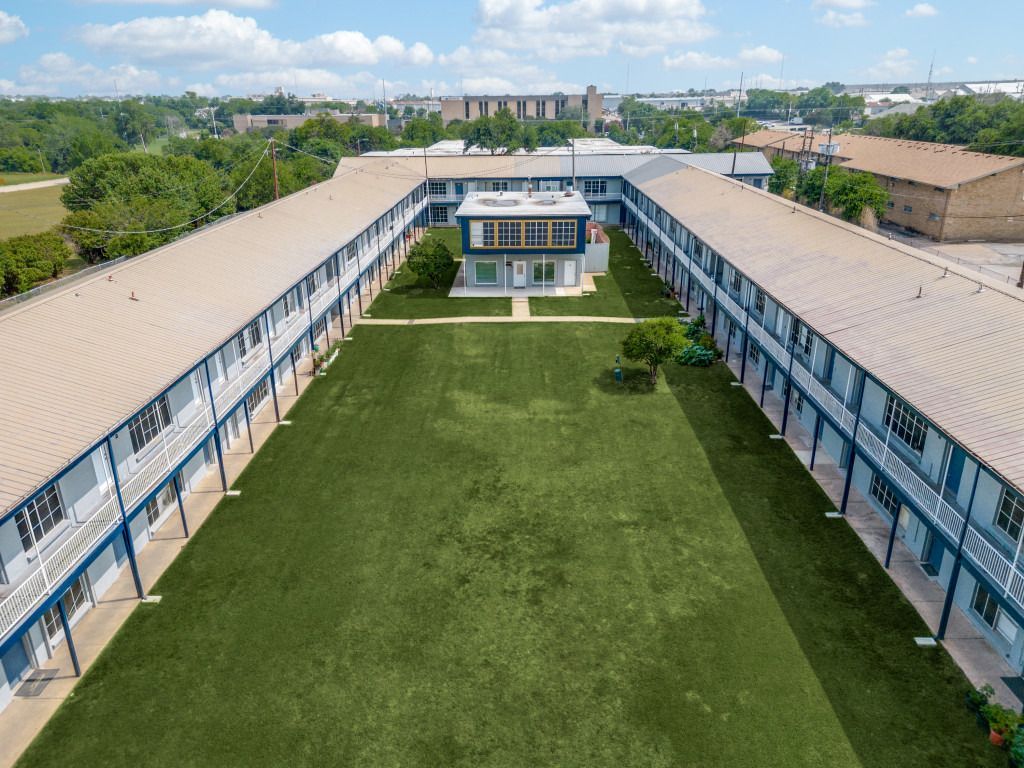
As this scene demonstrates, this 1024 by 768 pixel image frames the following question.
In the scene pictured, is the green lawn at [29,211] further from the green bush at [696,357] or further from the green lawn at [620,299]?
the green bush at [696,357]

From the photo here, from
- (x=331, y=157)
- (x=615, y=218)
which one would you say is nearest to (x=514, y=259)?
(x=615, y=218)

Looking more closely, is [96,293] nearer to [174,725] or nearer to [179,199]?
[174,725]

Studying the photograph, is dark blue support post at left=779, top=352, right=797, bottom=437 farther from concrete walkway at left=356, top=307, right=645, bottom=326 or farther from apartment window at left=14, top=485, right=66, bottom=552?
apartment window at left=14, top=485, right=66, bottom=552

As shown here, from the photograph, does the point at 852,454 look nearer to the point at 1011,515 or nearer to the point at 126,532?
the point at 1011,515

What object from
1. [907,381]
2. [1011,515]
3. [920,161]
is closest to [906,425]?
[907,381]

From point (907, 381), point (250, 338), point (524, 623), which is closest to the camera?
point (524, 623)

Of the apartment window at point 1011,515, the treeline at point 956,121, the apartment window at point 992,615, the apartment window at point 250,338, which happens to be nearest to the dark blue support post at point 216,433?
the apartment window at point 250,338

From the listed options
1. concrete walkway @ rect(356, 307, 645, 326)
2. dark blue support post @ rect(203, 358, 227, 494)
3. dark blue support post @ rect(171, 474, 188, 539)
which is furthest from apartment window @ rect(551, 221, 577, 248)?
dark blue support post @ rect(171, 474, 188, 539)

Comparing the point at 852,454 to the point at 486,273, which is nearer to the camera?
the point at 852,454
